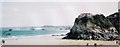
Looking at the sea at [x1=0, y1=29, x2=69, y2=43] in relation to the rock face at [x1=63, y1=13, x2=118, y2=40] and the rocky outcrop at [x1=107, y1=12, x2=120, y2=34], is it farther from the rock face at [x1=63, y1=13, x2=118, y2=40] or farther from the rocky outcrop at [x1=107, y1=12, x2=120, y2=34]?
the rocky outcrop at [x1=107, y1=12, x2=120, y2=34]

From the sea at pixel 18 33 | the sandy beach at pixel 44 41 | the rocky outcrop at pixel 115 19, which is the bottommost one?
the sandy beach at pixel 44 41

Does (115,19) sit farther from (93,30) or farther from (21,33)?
(21,33)

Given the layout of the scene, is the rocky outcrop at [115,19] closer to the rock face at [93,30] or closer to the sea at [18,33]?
the rock face at [93,30]

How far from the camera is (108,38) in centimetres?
734

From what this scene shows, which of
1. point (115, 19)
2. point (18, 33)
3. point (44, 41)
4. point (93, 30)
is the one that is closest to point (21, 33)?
point (18, 33)

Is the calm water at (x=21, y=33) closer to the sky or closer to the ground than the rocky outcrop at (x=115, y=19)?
closer to the ground

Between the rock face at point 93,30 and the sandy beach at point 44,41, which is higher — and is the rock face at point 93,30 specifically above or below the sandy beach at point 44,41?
above

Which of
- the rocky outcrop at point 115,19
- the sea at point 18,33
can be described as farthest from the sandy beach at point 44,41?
the rocky outcrop at point 115,19

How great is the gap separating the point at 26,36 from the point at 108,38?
171 centimetres

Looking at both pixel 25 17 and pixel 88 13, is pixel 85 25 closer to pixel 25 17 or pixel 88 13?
pixel 88 13

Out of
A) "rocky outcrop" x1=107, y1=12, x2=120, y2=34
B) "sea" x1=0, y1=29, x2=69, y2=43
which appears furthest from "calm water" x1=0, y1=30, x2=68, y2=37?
"rocky outcrop" x1=107, y1=12, x2=120, y2=34

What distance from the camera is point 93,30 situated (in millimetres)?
7309

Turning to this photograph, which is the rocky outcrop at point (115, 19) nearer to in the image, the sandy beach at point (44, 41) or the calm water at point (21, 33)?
the sandy beach at point (44, 41)

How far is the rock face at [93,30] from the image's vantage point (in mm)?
7301
